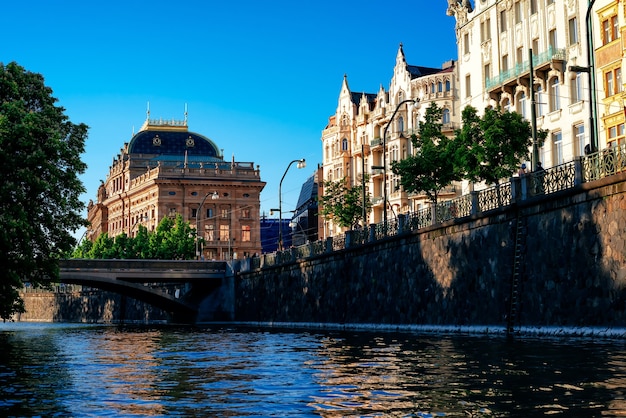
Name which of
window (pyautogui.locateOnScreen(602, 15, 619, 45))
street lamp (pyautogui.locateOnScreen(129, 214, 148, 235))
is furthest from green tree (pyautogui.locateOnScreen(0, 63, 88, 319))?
street lamp (pyautogui.locateOnScreen(129, 214, 148, 235))

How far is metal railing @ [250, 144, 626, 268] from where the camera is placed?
2998 centimetres

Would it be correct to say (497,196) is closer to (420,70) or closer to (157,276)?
(157,276)

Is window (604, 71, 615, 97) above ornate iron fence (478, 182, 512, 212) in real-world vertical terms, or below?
above

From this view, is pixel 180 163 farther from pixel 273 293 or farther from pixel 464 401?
pixel 464 401

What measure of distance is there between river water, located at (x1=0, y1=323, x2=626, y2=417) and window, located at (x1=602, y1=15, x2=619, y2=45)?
27034mm

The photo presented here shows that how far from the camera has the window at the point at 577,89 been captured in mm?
54500

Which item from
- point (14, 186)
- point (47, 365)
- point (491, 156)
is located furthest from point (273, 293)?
point (47, 365)

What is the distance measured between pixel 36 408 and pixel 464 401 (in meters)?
6.24

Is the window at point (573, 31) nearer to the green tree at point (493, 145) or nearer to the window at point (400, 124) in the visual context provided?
the green tree at point (493, 145)

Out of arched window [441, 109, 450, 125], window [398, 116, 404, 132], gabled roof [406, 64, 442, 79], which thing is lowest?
arched window [441, 109, 450, 125]

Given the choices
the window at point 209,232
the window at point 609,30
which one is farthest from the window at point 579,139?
the window at point 209,232

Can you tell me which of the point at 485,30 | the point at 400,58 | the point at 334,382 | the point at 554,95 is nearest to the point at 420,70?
the point at 400,58

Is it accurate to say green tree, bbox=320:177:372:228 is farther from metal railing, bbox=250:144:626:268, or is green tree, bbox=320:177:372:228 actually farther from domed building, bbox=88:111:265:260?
domed building, bbox=88:111:265:260

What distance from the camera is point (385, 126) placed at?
93250 mm
